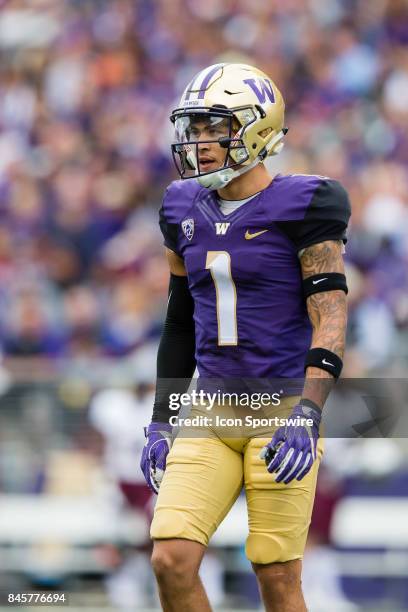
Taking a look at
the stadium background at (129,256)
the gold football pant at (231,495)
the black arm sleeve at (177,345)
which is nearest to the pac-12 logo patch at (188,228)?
the black arm sleeve at (177,345)

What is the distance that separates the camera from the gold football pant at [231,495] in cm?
425

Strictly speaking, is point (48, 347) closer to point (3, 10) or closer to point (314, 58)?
point (314, 58)

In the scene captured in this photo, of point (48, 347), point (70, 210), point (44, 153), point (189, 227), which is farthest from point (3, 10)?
point (189, 227)

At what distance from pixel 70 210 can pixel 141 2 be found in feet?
9.07

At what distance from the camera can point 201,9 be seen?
36.8ft

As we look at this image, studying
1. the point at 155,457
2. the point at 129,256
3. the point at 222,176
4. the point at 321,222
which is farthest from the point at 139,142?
the point at 321,222

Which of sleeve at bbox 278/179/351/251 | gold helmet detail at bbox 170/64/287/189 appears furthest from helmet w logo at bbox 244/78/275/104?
sleeve at bbox 278/179/351/251

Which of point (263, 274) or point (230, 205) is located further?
point (230, 205)

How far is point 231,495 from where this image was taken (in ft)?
14.4

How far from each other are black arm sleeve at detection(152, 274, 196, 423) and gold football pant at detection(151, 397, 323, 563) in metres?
0.39

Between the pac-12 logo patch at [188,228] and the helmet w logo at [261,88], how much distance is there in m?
0.48

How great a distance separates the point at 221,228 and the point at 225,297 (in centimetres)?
24

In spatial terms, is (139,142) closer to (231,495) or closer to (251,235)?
(251,235)

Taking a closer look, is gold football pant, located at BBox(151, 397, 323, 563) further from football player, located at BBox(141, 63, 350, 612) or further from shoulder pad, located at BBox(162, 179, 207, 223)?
shoulder pad, located at BBox(162, 179, 207, 223)
